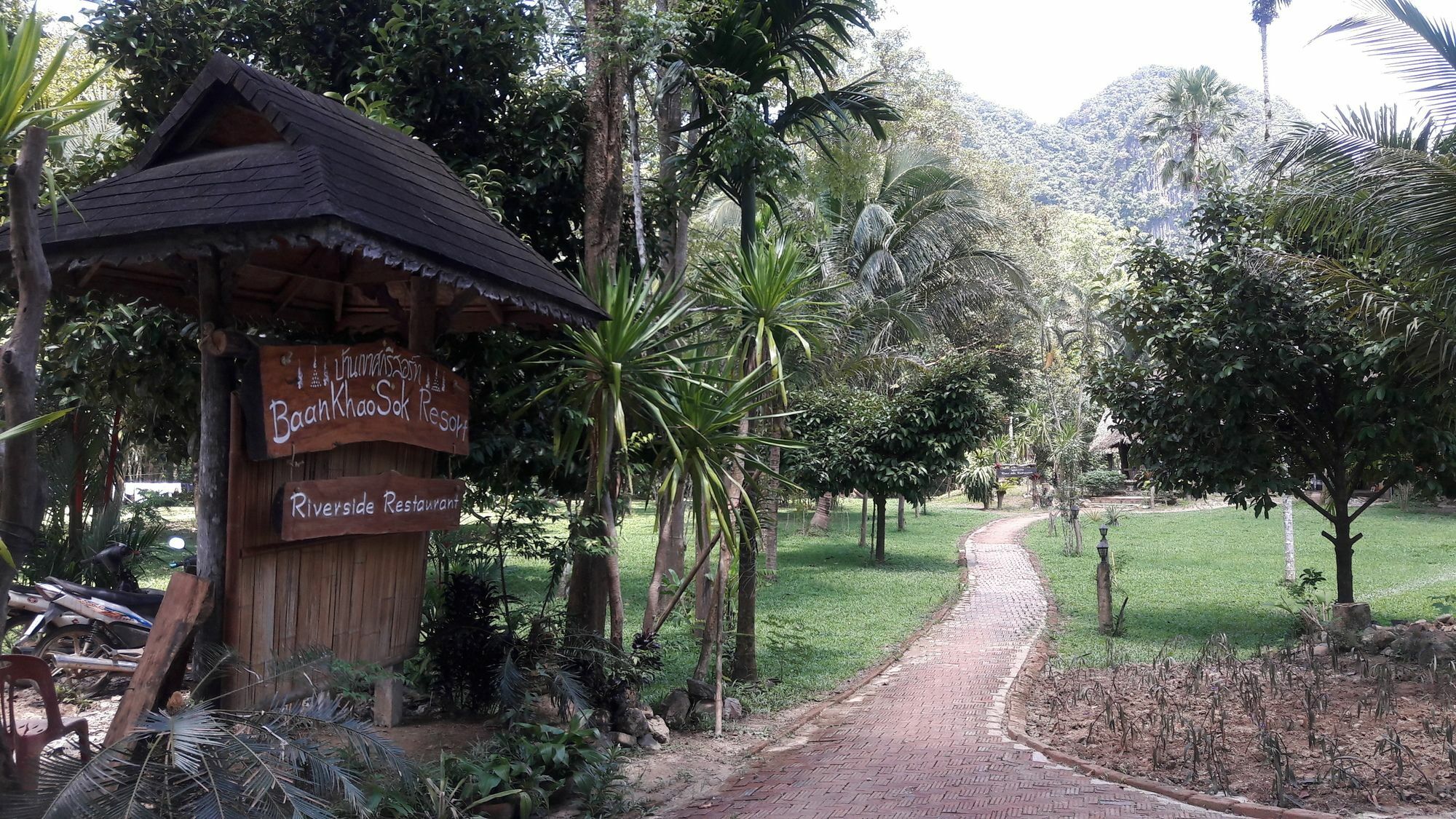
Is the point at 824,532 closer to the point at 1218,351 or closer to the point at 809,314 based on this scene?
the point at 1218,351

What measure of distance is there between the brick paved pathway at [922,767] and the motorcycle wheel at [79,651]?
5497 millimetres

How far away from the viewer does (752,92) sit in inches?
375

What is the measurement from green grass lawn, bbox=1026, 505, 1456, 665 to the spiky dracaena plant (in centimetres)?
874

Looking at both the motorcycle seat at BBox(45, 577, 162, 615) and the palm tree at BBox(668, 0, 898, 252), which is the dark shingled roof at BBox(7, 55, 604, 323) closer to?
the palm tree at BBox(668, 0, 898, 252)

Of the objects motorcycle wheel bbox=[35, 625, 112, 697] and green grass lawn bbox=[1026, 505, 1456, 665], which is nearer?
motorcycle wheel bbox=[35, 625, 112, 697]

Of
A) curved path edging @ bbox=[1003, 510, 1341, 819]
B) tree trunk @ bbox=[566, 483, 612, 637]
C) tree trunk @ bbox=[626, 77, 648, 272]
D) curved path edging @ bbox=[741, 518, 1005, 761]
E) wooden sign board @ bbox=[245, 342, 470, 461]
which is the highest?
tree trunk @ bbox=[626, 77, 648, 272]

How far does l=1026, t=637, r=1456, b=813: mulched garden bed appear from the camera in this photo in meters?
6.18

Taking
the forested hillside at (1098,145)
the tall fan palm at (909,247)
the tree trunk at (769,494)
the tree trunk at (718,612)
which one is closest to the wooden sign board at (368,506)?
the tree trunk at (718,612)

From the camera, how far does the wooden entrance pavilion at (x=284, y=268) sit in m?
4.84

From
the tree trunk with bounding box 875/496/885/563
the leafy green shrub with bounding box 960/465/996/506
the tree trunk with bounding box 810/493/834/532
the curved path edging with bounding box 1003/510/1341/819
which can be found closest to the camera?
the curved path edging with bounding box 1003/510/1341/819

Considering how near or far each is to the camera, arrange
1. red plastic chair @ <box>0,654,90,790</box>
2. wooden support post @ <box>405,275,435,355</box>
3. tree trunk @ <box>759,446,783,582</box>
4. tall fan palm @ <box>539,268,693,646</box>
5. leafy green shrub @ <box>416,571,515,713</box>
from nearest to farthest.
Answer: red plastic chair @ <box>0,654,90,790</box> < wooden support post @ <box>405,275,435,355</box> < leafy green shrub @ <box>416,571,515,713</box> < tall fan palm @ <box>539,268,693,646</box> < tree trunk @ <box>759,446,783,582</box>

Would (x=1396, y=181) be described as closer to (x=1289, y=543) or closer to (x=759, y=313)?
(x=759, y=313)

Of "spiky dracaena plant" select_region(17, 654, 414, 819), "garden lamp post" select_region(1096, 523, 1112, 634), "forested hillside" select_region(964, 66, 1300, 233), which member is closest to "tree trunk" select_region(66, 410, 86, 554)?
"spiky dracaena plant" select_region(17, 654, 414, 819)

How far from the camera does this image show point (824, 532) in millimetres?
29469
